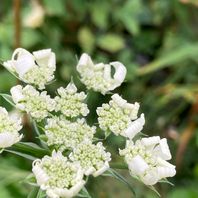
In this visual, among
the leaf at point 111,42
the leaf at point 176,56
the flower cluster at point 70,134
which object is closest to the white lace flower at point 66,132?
the flower cluster at point 70,134

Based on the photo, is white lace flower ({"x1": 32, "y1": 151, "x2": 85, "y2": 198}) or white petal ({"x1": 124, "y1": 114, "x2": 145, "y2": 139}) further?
white petal ({"x1": 124, "y1": 114, "x2": 145, "y2": 139})

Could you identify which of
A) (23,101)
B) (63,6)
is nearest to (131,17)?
(63,6)

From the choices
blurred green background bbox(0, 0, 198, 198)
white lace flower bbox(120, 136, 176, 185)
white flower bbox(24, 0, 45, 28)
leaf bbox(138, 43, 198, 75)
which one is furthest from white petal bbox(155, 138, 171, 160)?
white flower bbox(24, 0, 45, 28)

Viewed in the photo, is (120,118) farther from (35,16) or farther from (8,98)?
(35,16)

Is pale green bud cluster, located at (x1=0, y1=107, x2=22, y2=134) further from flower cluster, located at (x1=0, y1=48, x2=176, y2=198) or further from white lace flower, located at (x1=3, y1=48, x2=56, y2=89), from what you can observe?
white lace flower, located at (x1=3, y1=48, x2=56, y2=89)

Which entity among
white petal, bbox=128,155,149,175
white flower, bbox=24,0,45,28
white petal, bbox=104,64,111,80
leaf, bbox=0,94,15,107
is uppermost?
white flower, bbox=24,0,45,28

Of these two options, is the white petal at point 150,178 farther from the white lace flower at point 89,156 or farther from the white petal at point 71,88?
the white petal at point 71,88

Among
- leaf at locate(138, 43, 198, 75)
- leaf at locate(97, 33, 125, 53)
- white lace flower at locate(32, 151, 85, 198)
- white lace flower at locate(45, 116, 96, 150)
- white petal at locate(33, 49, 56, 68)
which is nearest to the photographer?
white lace flower at locate(32, 151, 85, 198)
